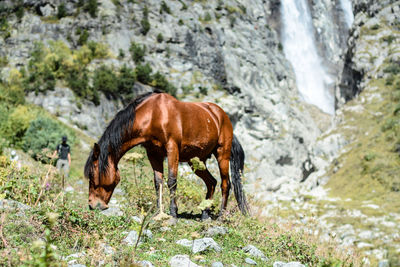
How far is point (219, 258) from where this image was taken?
12.5ft

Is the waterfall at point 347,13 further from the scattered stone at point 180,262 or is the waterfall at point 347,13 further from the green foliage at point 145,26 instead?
the scattered stone at point 180,262

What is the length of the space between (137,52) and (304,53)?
61.1m

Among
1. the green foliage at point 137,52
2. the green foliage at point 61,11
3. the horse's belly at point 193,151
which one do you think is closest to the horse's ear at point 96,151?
the horse's belly at point 193,151

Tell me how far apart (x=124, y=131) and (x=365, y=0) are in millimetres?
44240

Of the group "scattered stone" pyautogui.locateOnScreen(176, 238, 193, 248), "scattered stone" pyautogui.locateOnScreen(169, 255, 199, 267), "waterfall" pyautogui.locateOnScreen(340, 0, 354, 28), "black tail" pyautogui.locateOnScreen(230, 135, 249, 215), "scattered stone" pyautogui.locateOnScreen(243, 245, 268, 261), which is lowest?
"waterfall" pyautogui.locateOnScreen(340, 0, 354, 28)

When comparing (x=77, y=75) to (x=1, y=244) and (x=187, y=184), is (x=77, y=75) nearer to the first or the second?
(x=187, y=184)

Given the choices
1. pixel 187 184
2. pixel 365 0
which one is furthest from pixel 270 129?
pixel 187 184

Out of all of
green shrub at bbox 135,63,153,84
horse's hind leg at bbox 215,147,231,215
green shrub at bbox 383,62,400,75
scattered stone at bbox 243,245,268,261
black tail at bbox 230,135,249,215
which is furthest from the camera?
green shrub at bbox 135,63,153,84

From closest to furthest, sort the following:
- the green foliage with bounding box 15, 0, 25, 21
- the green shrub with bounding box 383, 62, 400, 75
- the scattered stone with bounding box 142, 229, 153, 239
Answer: the scattered stone with bounding box 142, 229, 153, 239, the green shrub with bounding box 383, 62, 400, 75, the green foliage with bounding box 15, 0, 25, 21

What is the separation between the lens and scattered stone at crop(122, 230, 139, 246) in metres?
3.85

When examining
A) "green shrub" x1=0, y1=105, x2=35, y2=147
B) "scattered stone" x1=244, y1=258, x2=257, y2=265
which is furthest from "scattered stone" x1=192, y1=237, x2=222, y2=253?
"green shrub" x1=0, y1=105, x2=35, y2=147

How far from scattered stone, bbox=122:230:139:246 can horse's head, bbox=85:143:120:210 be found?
139 centimetres

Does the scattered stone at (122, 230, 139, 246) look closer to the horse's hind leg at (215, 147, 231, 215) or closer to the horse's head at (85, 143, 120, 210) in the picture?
the horse's head at (85, 143, 120, 210)

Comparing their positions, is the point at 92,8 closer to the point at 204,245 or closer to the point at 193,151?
the point at 193,151
